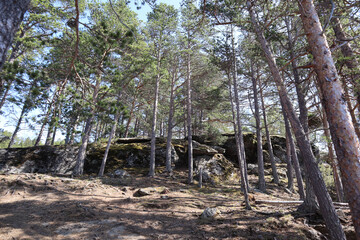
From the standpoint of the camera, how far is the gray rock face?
12.3m

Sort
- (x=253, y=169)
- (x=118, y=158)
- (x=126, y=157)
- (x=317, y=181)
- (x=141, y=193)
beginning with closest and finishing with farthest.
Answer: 1. (x=317, y=181)
2. (x=141, y=193)
3. (x=118, y=158)
4. (x=126, y=157)
5. (x=253, y=169)

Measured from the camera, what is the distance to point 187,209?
6785 millimetres

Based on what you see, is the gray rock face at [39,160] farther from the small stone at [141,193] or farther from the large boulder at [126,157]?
the small stone at [141,193]

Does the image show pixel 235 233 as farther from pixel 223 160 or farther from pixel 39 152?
pixel 39 152

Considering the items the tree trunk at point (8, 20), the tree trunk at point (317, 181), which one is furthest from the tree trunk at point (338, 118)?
the tree trunk at point (8, 20)

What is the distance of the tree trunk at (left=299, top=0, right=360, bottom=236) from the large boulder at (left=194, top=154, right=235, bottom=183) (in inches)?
416

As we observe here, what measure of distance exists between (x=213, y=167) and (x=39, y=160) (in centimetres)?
1321

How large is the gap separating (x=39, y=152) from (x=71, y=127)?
29.6ft

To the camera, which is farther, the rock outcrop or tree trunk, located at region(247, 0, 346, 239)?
the rock outcrop

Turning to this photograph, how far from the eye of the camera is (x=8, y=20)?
205 cm

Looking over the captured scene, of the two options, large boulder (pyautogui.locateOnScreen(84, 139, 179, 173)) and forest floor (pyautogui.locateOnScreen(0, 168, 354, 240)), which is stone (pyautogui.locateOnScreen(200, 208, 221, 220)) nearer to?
forest floor (pyautogui.locateOnScreen(0, 168, 354, 240))

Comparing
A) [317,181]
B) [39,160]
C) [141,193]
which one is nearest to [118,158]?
[39,160]

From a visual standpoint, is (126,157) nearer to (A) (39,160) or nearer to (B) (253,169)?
(A) (39,160)

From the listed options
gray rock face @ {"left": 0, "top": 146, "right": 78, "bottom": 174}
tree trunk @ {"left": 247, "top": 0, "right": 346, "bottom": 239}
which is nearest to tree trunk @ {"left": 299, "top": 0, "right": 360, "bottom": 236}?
tree trunk @ {"left": 247, "top": 0, "right": 346, "bottom": 239}
